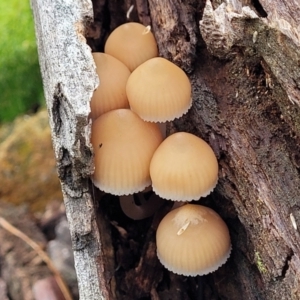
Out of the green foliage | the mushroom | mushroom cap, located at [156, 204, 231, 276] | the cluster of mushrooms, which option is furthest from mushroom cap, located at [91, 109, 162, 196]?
the green foliage

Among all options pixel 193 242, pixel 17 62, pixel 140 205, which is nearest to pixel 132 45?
pixel 140 205

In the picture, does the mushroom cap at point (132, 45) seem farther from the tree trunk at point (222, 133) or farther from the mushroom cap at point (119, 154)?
the mushroom cap at point (119, 154)

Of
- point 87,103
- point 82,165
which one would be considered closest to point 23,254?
point 82,165

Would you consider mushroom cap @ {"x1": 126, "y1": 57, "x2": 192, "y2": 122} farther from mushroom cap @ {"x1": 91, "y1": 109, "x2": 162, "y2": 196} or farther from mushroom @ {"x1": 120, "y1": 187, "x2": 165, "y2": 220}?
mushroom @ {"x1": 120, "y1": 187, "x2": 165, "y2": 220}

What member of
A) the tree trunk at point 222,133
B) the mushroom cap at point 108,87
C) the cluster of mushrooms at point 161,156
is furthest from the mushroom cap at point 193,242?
the mushroom cap at point 108,87

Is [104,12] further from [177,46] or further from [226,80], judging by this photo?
[226,80]

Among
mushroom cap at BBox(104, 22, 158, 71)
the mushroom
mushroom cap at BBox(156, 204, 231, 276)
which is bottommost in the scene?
the mushroom

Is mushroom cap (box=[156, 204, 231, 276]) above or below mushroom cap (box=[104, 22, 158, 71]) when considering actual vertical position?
below
